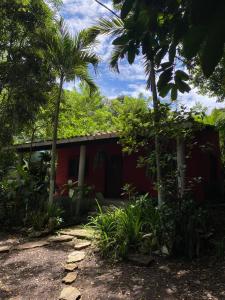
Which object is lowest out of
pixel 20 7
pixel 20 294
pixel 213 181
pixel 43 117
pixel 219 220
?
pixel 20 294

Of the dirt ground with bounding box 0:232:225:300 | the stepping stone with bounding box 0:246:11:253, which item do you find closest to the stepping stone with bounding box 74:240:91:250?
the dirt ground with bounding box 0:232:225:300

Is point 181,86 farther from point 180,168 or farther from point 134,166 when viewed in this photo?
point 134,166

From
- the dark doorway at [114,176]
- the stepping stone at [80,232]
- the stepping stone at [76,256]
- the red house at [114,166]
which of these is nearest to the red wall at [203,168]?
the red house at [114,166]

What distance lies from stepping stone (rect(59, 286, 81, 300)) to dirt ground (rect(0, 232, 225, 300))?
3.6 inches

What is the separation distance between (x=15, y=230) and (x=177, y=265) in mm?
5411

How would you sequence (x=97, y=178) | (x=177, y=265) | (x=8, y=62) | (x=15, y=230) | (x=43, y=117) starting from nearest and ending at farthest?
(x=177, y=265)
(x=15, y=230)
(x=8, y=62)
(x=43, y=117)
(x=97, y=178)

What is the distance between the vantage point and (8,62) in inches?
427

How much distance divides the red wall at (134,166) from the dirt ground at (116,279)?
13.4 feet

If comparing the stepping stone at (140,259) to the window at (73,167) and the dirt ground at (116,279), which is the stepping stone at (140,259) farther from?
the window at (73,167)

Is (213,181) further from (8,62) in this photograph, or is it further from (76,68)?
(8,62)

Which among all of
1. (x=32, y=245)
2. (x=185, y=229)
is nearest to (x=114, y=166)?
(x=32, y=245)

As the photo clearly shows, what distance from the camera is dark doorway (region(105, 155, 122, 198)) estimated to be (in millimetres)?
13289

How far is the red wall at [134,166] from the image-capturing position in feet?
34.6

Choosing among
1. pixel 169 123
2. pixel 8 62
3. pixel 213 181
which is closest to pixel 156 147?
pixel 169 123
